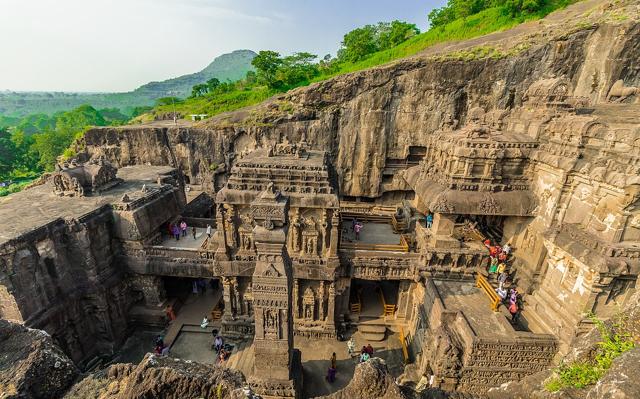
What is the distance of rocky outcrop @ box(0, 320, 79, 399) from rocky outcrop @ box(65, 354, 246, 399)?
0.46 metres

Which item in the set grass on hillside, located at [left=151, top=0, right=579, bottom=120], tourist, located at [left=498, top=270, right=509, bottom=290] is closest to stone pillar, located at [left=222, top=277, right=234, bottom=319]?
tourist, located at [left=498, top=270, right=509, bottom=290]

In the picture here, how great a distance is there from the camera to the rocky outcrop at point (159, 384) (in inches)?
156

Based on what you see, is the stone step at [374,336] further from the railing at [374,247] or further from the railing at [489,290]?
the railing at [489,290]

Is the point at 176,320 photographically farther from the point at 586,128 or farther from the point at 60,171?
the point at 586,128

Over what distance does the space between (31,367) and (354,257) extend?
1167cm

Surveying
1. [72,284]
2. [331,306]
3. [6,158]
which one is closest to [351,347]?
[331,306]

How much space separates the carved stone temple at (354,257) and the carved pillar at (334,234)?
0.19m

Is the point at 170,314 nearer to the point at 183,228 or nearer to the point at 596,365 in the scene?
the point at 183,228

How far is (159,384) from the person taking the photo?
3.98 meters

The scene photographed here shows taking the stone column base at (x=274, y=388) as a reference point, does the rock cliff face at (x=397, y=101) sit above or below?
above

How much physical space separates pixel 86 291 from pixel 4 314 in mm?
2818

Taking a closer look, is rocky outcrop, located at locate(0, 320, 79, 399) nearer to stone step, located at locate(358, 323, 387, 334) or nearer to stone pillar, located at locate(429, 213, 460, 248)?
stone step, located at locate(358, 323, 387, 334)

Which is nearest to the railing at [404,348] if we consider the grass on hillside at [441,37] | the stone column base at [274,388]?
the stone column base at [274,388]

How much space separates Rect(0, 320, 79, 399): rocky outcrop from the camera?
4094 mm
